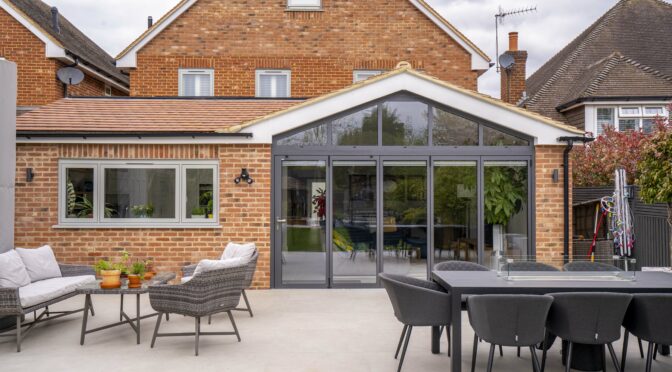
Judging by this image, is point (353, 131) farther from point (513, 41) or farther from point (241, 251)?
point (513, 41)

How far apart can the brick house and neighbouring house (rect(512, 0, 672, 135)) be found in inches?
305

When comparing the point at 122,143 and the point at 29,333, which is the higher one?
the point at 122,143

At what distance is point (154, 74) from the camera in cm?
1487

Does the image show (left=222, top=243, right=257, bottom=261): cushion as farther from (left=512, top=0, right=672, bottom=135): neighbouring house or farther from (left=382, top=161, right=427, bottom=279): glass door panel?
(left=512, top=0, right=672, bottom=135): neighbouring house

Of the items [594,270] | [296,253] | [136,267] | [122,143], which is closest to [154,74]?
[122,143]

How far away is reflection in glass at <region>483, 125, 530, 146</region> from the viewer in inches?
437

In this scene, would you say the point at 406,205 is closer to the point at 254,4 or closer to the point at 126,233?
the point at 126,233

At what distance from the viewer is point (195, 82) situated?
15.0 m

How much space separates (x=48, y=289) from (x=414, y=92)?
662 cm

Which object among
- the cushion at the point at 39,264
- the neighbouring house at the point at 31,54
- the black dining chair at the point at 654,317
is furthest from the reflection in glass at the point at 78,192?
the black dining chair at the point at 654,317

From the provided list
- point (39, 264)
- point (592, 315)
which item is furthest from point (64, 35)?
point (592, 315)

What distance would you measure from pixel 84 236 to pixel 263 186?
3.26 metres

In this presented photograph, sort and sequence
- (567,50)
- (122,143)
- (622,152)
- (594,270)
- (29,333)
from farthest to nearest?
(567,50) < (622,152) < (122,143) < (29,333) < (594,270)

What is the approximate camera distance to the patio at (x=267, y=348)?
635 centimetres
